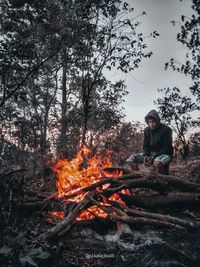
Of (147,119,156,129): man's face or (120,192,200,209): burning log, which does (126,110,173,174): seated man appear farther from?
(120,192,200,209): burning log

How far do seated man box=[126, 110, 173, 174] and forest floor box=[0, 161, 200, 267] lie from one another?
2.03 meters

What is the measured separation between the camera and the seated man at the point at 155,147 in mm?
6566

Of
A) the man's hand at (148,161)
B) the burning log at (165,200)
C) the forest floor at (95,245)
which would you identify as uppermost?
the man's hand at (148,161)

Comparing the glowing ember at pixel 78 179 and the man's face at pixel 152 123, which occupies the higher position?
the man's face at pixel 152 123

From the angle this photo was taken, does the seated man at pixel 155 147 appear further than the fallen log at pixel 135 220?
Yes

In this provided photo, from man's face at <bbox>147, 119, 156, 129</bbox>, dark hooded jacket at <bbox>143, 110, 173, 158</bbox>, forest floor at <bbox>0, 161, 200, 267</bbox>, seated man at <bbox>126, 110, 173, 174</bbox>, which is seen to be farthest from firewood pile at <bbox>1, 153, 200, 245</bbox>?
man's face at <bbox>147, 119, 156, 129</bbox>

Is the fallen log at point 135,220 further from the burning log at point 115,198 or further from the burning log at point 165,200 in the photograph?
the burning log at point 165,200

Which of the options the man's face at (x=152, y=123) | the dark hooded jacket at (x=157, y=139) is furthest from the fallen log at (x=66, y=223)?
the man's face at (x=152, y=123)

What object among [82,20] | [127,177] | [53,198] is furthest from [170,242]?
[82,20]

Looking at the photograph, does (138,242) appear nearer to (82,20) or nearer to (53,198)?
(53,198)

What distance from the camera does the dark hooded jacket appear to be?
22.3 ft

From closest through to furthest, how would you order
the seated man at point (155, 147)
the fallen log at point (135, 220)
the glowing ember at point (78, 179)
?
the fallen log at point (135, 220) → the glowing ember at point (78, 179) → the seated man at point (155, 147)

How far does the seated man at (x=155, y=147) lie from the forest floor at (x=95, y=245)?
2029mm

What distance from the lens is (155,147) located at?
7203mm
